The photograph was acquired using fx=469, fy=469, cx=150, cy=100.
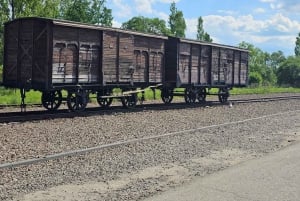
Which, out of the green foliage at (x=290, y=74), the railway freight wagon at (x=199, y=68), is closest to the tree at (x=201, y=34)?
the green foliage at (x=290, y=74)

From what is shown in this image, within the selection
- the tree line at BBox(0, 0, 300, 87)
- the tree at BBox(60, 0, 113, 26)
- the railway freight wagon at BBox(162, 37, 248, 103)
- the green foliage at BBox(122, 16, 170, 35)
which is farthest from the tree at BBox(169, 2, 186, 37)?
the railway freight wagon at BBox(162, 37, 248, 103)

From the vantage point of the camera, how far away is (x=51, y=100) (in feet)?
61.6

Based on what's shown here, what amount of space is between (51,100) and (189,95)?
9.23m

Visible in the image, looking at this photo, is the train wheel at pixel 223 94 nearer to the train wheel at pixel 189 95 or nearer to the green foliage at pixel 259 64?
the train wheel at pixel 189 95

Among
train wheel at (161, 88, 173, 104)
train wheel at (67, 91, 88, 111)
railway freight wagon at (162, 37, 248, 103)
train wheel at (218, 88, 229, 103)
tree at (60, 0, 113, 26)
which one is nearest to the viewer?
Answer: train wheel at (67, 91, 88, 111)

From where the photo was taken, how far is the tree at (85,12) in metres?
63.3

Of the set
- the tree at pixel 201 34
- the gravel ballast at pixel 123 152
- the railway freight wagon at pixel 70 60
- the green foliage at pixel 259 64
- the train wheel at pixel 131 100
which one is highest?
the tree at pixel 201 34

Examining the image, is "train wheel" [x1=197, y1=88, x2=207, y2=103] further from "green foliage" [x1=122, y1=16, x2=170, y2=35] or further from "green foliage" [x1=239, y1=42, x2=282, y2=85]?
"green foliage" [x1=239, y1=42, x2=282, y2=85]

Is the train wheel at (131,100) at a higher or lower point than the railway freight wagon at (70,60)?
lower

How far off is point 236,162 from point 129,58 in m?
11.4

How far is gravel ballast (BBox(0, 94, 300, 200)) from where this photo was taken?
7227mm

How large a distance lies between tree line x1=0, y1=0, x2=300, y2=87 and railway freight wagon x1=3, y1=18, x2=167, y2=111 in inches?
672

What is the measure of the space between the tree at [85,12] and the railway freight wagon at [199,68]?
36995mm

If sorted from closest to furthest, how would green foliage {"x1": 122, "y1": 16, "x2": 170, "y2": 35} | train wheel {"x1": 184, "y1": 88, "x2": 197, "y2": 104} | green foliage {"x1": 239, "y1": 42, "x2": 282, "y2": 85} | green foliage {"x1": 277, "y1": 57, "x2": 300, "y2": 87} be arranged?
1. train wheel {"x1": 184, "y1": 88, "x2": 197, "y2": 104}
2. green foliage {"x1": 277, "y1": 57, "x2": 300, "y2": 87}
3. green foliage {"x1": 122, "y1": 16, "x2": 170, "y2": 35}
4. green foliage {"x1": 239, "y1": 42, "x2": 282, "y2": 85}
